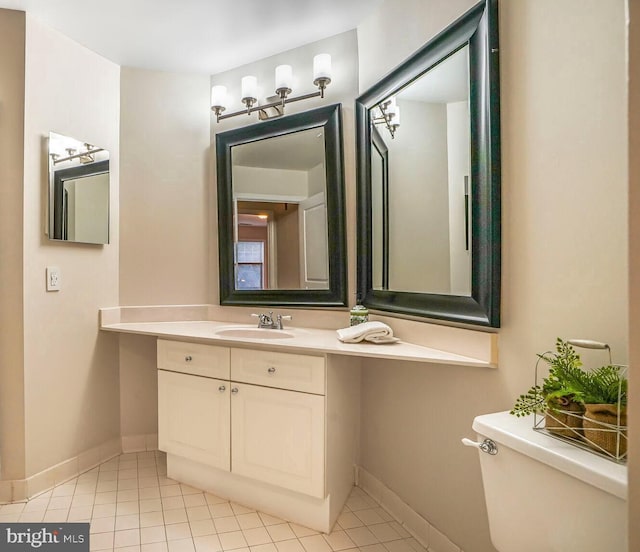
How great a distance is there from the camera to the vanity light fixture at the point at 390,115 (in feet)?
6.36

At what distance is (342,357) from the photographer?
1991mm

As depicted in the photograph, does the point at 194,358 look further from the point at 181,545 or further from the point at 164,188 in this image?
the point at 164,188

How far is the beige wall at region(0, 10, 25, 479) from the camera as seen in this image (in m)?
2.08

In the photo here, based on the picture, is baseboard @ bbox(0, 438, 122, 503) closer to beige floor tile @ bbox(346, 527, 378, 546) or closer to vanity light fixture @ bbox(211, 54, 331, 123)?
beige floor tile @ bbox(346, 527, 378, 546)

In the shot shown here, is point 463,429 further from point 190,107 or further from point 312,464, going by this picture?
point 190,107

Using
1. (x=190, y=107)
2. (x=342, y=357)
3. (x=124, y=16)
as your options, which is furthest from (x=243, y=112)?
(x=342, y=357)

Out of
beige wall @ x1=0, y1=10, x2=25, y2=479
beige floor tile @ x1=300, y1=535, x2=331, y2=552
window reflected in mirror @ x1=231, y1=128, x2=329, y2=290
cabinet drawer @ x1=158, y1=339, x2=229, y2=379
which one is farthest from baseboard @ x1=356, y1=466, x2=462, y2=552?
beige wall @ x1=0, y1=10, x2=25, y2=479

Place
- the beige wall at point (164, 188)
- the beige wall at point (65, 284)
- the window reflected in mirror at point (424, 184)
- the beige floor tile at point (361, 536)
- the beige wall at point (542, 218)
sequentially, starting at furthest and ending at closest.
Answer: the beige wall at point (164, 188) → the beige wall at point (65, 284) → the beige floor tile at point (361, 536) → the window reflected in mirror at point (424, 184) → the beige wall at point (542, 218)

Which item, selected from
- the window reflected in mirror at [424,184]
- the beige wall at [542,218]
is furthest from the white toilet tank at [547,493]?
the window reflected in mirror at [424,184]

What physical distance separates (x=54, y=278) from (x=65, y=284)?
78mm

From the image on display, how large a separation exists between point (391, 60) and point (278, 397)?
156cm

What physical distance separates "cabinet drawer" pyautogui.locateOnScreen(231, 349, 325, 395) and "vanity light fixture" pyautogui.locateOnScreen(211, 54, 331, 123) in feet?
4.22

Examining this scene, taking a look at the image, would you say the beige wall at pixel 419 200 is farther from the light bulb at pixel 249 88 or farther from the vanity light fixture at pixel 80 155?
the vanity light fixture at pixel 80 155

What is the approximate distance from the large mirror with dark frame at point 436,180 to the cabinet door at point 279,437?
58 cm
